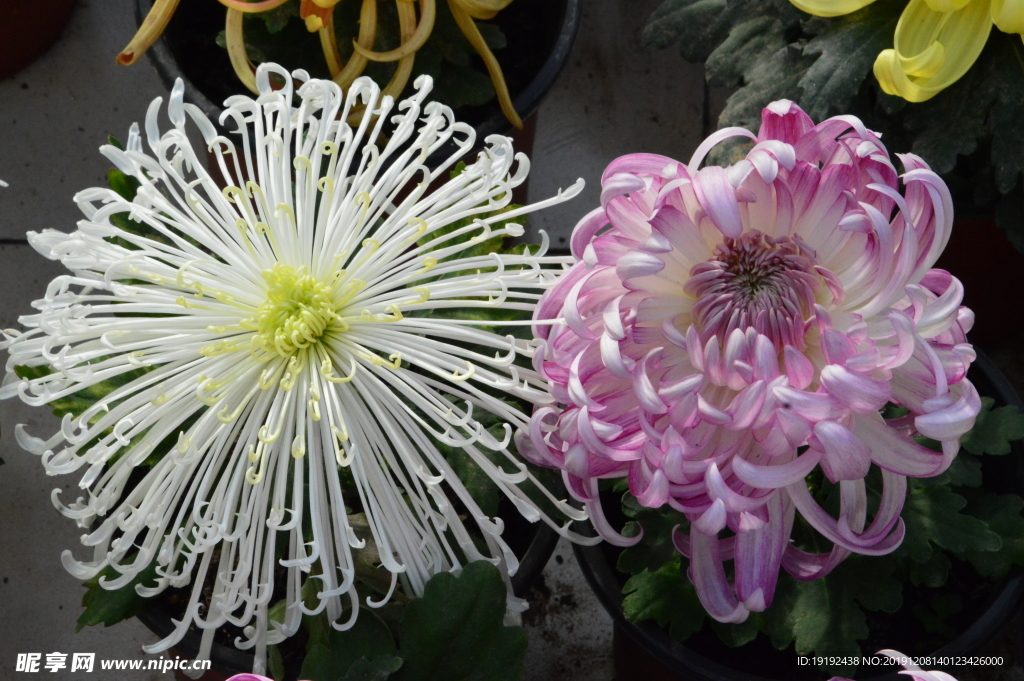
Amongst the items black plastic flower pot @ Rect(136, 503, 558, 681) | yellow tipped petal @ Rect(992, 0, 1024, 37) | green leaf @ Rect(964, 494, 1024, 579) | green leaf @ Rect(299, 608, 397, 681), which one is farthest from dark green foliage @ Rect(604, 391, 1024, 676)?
Answer: yellow tipped petal @ Rect(992, 0, 1024, 37)

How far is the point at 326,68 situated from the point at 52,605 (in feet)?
2.71

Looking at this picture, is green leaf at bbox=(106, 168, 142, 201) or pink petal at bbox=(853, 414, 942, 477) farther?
green leaf at bbox=(106, 168, 142, 201)

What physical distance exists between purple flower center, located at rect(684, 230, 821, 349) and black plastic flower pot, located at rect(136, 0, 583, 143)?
0.50 metres

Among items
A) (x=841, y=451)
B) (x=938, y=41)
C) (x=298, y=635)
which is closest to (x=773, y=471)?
(x=841, y=451)

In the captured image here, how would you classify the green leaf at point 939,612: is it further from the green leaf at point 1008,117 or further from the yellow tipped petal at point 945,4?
the yellow tipped petal at point 945,4

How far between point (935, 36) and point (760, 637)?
0.58m

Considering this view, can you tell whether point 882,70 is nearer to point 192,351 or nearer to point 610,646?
point 192,351

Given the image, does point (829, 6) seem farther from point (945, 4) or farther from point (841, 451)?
point (841, 451)

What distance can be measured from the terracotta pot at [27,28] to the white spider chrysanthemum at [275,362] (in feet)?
2.80

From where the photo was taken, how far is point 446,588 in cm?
72

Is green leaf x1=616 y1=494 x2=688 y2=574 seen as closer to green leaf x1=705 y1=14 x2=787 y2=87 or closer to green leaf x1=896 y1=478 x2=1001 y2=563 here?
green leaf x1=896 y1=478 x2=1001 y2=563

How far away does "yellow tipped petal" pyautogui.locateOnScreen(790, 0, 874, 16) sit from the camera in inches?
33.7

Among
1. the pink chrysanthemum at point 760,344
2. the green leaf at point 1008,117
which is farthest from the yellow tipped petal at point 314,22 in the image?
the green leaf at point 1008,117

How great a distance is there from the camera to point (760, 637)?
0.93 meters
